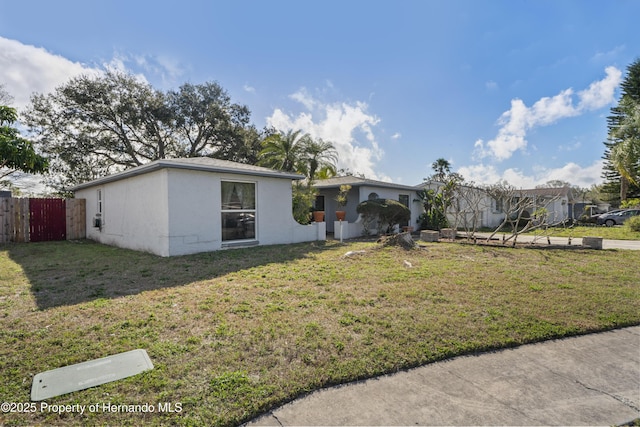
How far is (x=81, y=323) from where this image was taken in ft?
12.0

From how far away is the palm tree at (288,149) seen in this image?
1372 cm

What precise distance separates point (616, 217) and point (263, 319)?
1064 inches

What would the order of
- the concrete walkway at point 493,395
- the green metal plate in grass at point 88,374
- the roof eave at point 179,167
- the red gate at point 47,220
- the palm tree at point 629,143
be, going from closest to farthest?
the concrete walkway at point 493,395
the green metal plate in grass at point 88,374
the roof eave at point 179,167
the red gate at point 47,220
the palm tree at point 629,143

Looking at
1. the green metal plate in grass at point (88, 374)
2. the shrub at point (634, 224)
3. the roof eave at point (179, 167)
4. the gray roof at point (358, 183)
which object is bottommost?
the green metal plate in grass at point (88, 374)

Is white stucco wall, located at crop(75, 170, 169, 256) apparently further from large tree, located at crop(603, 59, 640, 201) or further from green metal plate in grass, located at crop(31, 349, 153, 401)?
large tree, located at crop(603, 59, 640, 201)

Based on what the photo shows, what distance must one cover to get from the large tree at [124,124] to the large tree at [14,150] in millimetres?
11899

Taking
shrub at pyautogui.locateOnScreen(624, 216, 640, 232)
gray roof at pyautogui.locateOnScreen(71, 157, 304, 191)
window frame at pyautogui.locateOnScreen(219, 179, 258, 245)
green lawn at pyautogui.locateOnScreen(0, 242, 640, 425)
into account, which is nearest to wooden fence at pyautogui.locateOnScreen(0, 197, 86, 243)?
gray roof at pyautogui.locateOnScreen(71, 157, 304, 191)

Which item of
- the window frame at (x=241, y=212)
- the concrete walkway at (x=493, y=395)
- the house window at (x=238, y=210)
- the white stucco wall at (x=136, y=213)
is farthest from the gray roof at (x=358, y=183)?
the concrete walkway at (x=493, y=395)

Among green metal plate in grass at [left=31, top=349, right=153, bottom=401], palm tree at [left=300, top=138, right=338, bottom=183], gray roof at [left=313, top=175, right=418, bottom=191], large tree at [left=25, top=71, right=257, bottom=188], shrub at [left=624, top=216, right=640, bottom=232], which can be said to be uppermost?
large tree at [left=25, top=71, right=257, bottom=188]

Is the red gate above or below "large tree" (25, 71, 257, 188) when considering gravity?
below

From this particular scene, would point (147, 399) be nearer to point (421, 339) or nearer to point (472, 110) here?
point (421, 339)

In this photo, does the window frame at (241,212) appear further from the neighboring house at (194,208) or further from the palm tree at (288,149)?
the palm tree at (288,149)

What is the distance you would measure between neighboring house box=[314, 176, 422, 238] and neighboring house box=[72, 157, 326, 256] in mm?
4102

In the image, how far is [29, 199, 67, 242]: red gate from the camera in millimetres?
12461
